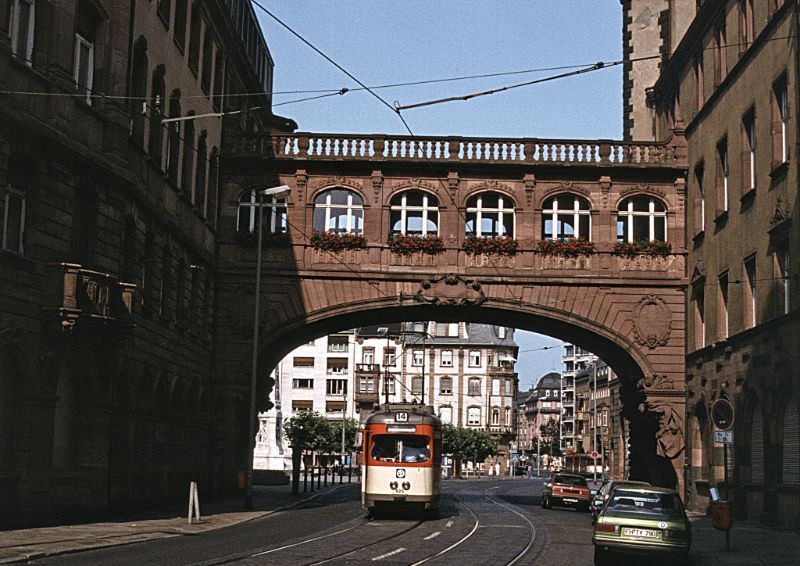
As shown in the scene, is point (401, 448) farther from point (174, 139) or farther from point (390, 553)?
point (174, 139)

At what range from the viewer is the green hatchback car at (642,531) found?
20609 millimetres

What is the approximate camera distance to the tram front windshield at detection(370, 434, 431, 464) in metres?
33.0

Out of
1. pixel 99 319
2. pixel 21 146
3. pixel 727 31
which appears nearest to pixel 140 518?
pixel 99 319

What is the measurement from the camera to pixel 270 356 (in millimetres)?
45844

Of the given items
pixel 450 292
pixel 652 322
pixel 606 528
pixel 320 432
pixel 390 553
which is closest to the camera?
pixel 606 528

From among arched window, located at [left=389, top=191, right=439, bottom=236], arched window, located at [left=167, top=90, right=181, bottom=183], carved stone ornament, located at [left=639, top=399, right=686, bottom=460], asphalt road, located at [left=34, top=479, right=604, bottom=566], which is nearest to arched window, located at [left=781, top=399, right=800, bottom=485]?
asphalt road, located at [left=34, top=479, right=604, bottom=566]

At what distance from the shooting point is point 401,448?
33.1 m

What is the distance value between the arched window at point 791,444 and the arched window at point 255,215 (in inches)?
813

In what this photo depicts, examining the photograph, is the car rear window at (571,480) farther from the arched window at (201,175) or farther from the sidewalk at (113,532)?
the arched window at (201,175)

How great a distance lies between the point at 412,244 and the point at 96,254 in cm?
1827

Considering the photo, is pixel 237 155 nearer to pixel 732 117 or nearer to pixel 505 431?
pixel 732 117

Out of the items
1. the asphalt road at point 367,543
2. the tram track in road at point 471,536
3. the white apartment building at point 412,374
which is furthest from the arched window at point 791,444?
the white apartment building at point 412,374

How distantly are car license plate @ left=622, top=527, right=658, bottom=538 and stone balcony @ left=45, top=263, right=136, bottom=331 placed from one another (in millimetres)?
12290

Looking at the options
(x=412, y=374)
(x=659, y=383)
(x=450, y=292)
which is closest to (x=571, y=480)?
(x=659, y=383)
